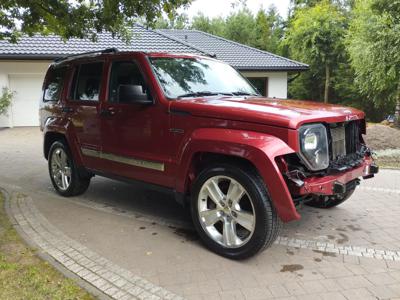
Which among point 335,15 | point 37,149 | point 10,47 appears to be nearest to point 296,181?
point 37,149

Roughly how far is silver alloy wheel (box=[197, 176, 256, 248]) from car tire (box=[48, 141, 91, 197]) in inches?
96.2

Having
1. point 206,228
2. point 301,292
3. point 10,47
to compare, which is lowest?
point 301,292

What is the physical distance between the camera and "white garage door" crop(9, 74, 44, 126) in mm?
18062

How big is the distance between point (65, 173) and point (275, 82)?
58.2ft

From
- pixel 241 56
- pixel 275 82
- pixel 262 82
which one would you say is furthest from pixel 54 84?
pixel 262 82

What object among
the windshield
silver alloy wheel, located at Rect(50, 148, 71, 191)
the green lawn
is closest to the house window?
silver alloy wheel, located at Rect(50, 148, 71, 191)

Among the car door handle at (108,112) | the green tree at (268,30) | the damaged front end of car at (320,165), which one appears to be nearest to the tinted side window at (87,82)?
the car door handle at (108,112)

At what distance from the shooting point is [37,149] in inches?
468

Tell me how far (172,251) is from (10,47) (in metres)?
16.0

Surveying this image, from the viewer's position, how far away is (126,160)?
510cm

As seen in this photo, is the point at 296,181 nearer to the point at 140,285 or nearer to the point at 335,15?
the point at 140,285

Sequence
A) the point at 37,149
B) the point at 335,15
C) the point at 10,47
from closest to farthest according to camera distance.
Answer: the point at 37,149 < the point at 10,47 < the point at 335,15

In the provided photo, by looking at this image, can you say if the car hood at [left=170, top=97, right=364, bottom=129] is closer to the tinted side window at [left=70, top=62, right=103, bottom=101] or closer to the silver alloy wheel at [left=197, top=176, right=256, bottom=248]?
the silver alloy wheel at [left=197, top=176, right=256, bottom=248]

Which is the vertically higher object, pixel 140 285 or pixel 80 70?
pixel 80 70
